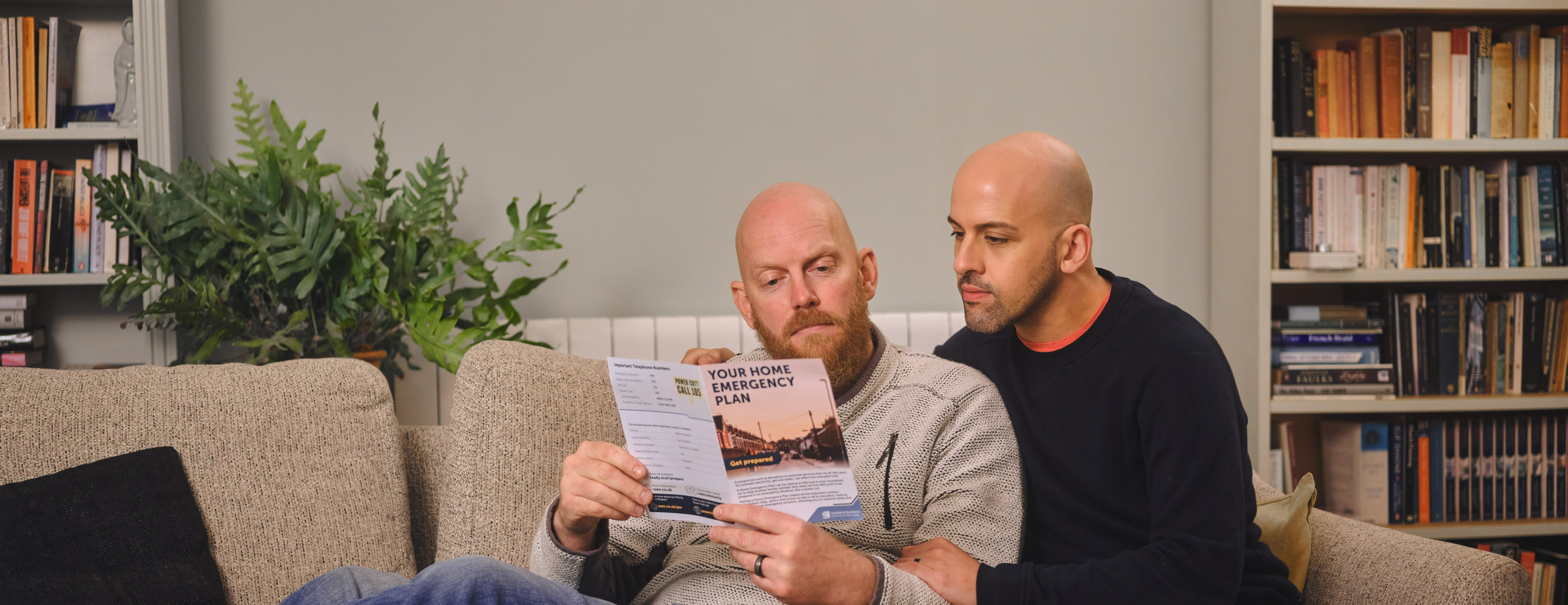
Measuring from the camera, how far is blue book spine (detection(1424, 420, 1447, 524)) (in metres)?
2.47

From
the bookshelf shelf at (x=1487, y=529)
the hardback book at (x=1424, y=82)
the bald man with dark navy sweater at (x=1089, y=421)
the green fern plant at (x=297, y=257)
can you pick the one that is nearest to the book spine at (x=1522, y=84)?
the hardback book at (x=1424, y=82)

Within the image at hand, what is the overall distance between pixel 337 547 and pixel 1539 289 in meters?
3.11

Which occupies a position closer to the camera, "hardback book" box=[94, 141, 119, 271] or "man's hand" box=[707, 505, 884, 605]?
"man's hand" box=[707, 505, 884, 605]

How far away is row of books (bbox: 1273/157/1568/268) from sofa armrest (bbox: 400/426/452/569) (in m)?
2.12

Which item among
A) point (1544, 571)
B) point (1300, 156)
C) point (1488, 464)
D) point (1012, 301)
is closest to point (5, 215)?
point (1012, 301)

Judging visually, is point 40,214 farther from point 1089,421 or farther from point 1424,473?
point 1424,473

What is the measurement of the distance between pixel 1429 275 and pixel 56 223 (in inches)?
134

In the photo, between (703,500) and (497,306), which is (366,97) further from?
(703,500)

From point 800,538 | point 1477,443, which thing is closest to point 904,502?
point 800,538

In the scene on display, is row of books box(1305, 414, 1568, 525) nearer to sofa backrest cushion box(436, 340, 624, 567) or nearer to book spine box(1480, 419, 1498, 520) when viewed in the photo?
book spine box(1480, 419, 1498, 520)

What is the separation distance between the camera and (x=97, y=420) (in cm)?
144

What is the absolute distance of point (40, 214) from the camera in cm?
224

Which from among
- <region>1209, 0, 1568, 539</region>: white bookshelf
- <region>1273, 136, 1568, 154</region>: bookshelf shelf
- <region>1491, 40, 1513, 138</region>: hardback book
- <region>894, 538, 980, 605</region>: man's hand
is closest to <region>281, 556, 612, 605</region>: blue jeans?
<region>894, 538, 980, 605</region>: man's hand

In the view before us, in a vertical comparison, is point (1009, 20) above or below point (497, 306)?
above
